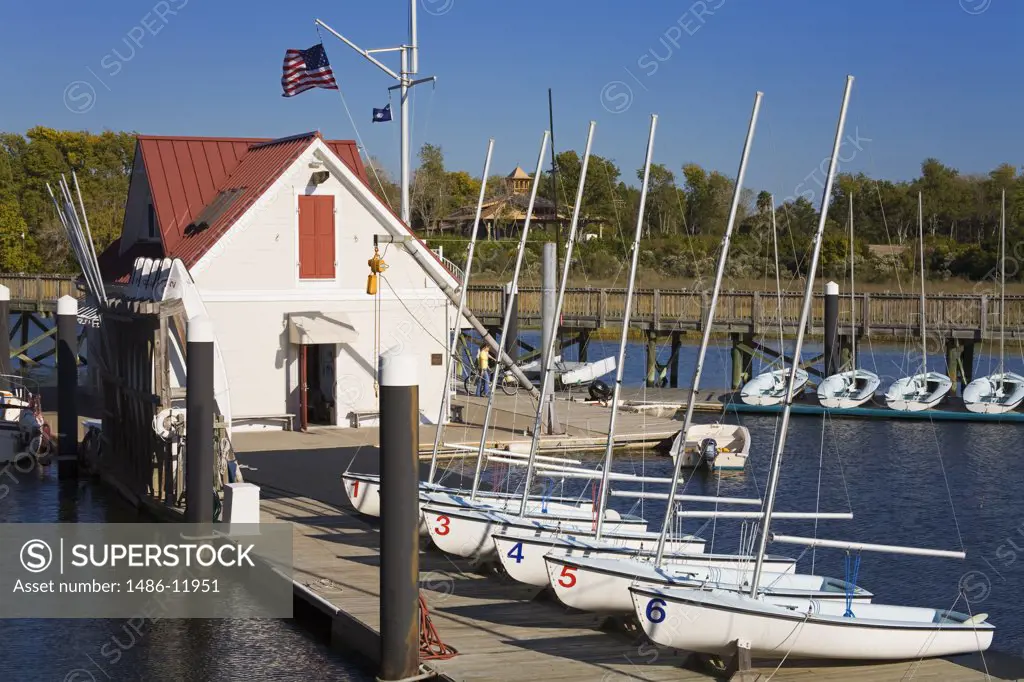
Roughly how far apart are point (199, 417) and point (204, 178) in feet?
48.0

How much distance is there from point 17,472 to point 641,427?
15.6 m

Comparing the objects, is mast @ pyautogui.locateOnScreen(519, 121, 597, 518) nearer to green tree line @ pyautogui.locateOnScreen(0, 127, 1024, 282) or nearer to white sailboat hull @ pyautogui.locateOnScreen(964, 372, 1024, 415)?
white sailboat hull @ pyautogui.locateOnScreen(964, 372, 1024, 415)

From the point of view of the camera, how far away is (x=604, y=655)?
15.1 m

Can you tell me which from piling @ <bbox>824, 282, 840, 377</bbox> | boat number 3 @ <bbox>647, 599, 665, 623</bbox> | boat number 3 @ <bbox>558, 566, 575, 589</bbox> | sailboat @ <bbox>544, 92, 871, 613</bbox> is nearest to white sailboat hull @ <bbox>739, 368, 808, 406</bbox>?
piling @ <bbox>824, 282, 840, 377</bbox>

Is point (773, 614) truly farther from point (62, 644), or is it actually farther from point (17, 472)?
point (17, 472)

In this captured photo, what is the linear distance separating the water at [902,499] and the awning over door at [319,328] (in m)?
6.56

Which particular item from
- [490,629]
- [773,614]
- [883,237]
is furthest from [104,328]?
[883,237]

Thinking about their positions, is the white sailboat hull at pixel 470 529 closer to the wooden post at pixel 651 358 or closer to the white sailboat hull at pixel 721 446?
the white sailboat hull at pixel 721 446

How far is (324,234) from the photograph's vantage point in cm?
3125

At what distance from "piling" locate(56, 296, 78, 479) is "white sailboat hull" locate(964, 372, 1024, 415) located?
86.6 feet

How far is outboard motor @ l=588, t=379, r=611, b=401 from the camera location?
40.0 meters

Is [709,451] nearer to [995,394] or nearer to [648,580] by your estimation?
[995,394]

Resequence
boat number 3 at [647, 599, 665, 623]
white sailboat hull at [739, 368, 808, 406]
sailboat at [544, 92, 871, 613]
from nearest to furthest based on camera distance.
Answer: boat number 3 at [647, 599, 665, 623] → sailboat at [544, 92, 871, 613] → white sailboat hull at [739, 368, 808, 406]

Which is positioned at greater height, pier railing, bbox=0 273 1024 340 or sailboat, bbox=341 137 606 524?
pier railing, bbox=0 273 1024 340
